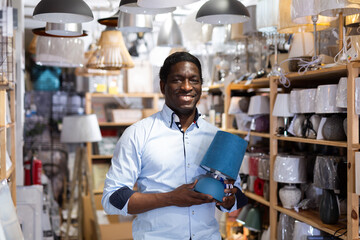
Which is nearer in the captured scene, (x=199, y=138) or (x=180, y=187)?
(x=180, y=187)

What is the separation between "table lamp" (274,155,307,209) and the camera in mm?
3176

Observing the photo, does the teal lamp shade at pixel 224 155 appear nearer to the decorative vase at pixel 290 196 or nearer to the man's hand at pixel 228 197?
the man's hand at pixel 228 197

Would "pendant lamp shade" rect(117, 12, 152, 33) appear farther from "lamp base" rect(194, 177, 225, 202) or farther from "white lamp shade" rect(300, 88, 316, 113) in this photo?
"lamp base" rect(194, 177, 225, 202)

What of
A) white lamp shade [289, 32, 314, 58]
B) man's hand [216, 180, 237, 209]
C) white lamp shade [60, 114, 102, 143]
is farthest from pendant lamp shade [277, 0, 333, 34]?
white lamp shade [60, 114, 102, 143]

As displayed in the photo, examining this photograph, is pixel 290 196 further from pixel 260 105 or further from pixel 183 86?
pixel 183 86

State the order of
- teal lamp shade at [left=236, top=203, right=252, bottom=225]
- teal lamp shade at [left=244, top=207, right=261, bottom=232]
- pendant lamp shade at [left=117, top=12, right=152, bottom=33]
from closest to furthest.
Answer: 1. pendant lamp shade at [left=117, top=12, right=152, bottom=33]
2. teal lamp shade at [left=244, top=207, right=261, bottom=232]
3. teal lamp shade at [left=236, top=203, right=252, bottom=225]

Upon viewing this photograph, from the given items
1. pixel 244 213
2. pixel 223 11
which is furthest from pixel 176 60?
pixel 244 213

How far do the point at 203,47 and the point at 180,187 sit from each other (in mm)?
3171

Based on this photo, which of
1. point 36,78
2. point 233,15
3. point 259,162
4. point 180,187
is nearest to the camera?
point 180,187

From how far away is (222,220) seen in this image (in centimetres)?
454

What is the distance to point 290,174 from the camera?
318 cm

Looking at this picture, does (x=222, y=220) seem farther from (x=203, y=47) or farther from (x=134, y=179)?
(x=134, y=179)

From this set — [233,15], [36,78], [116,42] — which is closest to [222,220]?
[116,42]

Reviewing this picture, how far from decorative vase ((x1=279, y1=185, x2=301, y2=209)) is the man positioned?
1337 mm
